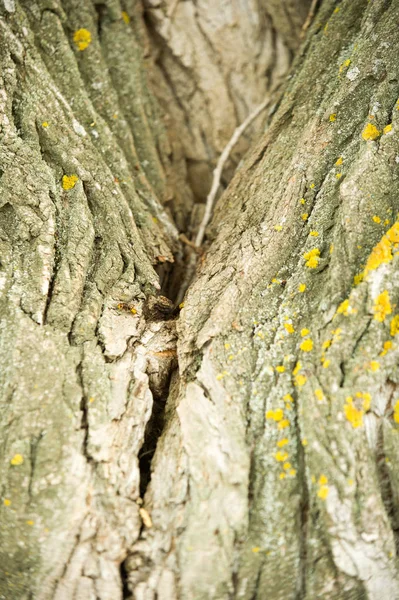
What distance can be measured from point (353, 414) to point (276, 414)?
371 mm

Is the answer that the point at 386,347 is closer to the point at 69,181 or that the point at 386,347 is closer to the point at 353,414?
the point at 353,414

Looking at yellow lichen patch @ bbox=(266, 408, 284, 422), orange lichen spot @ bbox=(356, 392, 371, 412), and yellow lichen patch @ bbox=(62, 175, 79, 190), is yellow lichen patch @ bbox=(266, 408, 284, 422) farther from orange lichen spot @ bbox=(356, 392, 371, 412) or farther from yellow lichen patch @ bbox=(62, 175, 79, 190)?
yellow lichen patch @ bbox=(62, 175, 79, 190)

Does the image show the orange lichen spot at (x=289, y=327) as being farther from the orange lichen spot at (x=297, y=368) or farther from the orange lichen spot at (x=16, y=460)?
the orange lichen spot at (x=16, y=460)

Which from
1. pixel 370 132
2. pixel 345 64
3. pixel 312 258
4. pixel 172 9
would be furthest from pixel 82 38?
pixel 312 258

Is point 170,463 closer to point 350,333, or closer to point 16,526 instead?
point 16,526

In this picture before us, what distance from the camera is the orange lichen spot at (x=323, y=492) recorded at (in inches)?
80.0

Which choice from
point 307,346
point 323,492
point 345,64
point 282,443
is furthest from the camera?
point 345,64

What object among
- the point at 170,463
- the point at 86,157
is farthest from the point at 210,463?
the point at 86,157

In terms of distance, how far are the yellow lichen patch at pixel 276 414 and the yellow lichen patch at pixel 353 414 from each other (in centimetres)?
31

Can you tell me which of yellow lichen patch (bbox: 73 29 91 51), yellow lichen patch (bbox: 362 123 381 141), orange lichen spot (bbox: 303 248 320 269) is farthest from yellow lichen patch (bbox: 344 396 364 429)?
yellow lichen patch (bbox: 73 29 91 51)

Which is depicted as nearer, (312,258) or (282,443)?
(282,443)

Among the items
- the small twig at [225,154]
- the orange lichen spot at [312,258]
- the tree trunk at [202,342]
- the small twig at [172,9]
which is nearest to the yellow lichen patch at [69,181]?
the tree trunk at [202,342]

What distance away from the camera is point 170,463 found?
7.26 feet

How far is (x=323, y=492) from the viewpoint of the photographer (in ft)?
6.67
